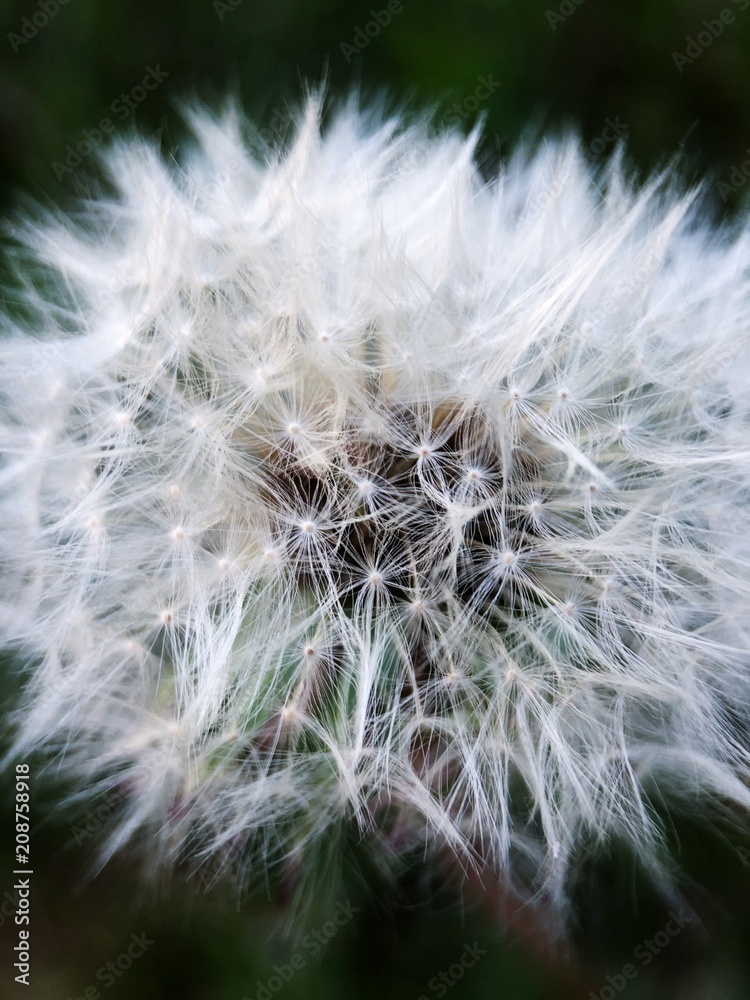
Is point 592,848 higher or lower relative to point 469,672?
lower

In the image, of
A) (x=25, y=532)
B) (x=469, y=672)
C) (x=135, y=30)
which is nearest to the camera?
(x=469, y=672)

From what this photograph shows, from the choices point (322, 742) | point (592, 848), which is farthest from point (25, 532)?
point (592, 848)

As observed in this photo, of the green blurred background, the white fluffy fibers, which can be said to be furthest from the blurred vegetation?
the white fluffy fibers

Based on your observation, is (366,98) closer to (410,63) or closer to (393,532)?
(410,63)

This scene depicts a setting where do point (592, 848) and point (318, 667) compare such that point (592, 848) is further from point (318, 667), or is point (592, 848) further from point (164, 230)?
point (164, 230)

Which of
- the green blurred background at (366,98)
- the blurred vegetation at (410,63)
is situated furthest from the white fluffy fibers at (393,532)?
the blurred vegetation at (410,63)

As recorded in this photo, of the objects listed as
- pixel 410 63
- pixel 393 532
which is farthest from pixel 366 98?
pixel 393 532
